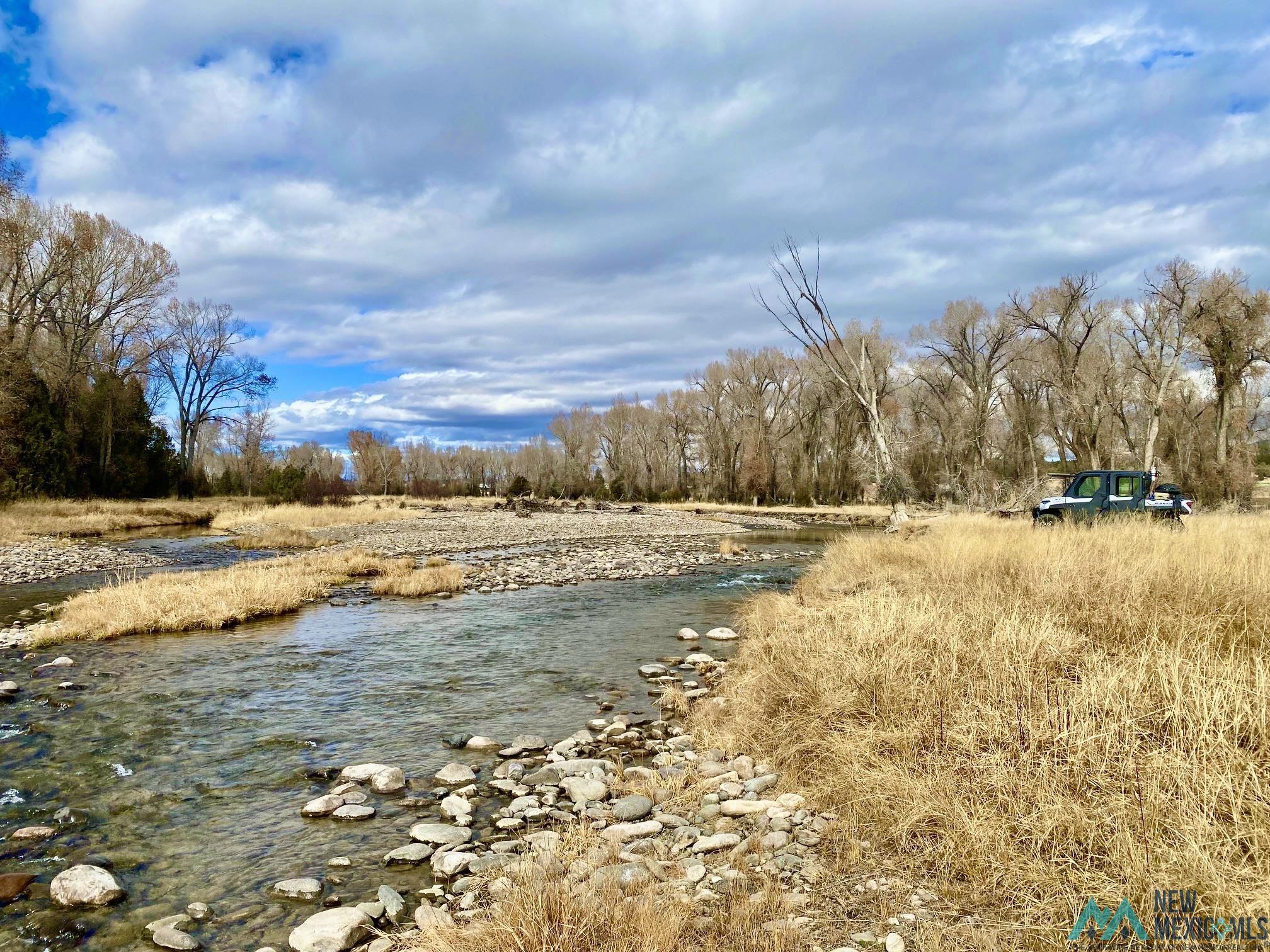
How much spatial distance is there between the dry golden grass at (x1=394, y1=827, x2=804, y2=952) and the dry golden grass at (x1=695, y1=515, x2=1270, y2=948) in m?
0.58

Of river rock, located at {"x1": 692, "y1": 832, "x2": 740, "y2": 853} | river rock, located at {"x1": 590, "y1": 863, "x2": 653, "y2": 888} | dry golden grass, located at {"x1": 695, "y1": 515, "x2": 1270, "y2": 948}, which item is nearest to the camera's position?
dry golden grass, located at {"x1": 695, "y1": 515, "x2": 1270, "y2": 948}

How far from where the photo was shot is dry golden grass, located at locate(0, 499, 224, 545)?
89.4 feet

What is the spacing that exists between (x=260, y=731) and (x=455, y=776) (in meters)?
2.88

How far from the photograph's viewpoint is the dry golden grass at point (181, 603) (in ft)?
38.2

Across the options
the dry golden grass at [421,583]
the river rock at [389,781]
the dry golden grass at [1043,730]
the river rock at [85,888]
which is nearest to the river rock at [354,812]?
the river rock at [389,781]

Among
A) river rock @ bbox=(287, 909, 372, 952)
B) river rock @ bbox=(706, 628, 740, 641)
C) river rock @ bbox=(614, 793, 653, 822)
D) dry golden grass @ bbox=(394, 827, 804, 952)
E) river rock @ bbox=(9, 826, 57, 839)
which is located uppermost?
dry golden grass @ bbox=(394, 827, 804, 952)

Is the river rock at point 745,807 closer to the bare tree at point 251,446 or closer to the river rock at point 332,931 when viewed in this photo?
the river rock at point 332,931

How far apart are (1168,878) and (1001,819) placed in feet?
2.58

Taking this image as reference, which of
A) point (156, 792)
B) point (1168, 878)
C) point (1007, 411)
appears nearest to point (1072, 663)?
point (1168, 878)

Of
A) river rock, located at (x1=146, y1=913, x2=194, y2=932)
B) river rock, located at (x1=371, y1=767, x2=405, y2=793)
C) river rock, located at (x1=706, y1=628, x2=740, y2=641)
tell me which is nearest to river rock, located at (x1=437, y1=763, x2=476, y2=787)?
river rock, located at (x1=371, y1=767, x2=405, y2=793)

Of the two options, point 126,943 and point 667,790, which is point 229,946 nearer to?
point 126,943

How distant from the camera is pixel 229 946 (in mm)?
3793

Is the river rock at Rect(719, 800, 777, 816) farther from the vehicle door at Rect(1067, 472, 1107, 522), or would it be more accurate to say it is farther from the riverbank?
the vehicle door at Rect(1067, 472, 1107, 522)

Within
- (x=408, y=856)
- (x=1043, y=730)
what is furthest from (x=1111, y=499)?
(x=408, y=856)
